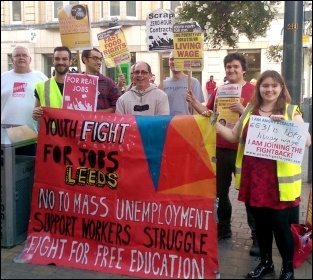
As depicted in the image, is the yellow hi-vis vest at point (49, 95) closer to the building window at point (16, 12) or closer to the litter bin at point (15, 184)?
the litter bin at point (15, 184)

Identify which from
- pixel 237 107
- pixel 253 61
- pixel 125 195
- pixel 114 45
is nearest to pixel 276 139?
pixel 237 107

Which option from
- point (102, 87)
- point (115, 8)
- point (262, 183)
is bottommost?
point (262, 183)

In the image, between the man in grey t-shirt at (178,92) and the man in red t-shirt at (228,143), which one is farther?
the man in grey t-shirt at (178,92)

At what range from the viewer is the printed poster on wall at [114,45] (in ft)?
23.5

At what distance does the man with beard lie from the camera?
5117mm

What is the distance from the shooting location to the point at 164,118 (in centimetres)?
420

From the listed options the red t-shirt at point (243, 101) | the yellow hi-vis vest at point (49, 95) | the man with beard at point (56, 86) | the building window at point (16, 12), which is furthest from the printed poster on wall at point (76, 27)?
the building window at point (16, 12)

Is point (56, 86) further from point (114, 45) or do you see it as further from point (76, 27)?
point (114, 45)

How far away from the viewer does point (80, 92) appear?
4891 millimetres

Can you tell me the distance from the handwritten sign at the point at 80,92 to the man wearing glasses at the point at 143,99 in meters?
0.29

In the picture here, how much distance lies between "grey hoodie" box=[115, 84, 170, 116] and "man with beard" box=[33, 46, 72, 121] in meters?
0.74

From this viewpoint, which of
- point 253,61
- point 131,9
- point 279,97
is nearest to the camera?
point 279,97

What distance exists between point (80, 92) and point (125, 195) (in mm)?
1271

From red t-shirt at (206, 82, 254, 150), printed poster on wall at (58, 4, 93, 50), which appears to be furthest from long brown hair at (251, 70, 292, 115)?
printed poster on wall at (58, 4, 93, 50)
